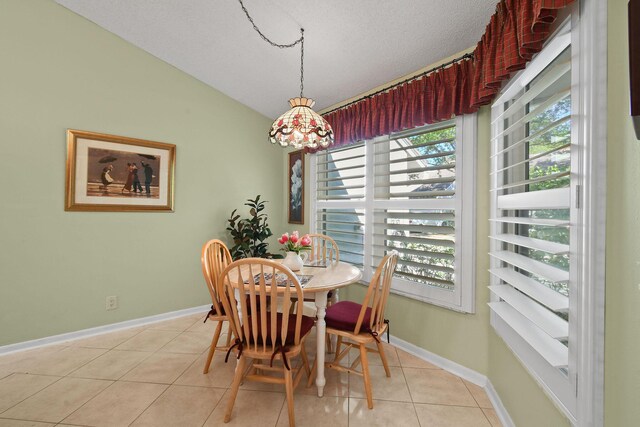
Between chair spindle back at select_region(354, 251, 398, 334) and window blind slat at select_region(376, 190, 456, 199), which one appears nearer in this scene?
chair spindle back at select_region(354, 251, 398, 334)

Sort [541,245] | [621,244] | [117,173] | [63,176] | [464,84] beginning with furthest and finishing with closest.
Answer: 1. [117,173]
2. [63,176]
3. [464,84]
4. [541,245]
5. [621,244]

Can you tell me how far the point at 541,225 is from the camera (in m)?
1.22

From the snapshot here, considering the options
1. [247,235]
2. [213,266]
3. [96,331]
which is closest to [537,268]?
[213,266]

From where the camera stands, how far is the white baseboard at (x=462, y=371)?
163 cm

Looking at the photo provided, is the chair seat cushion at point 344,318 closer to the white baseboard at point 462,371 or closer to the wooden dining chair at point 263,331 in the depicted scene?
the wooden dining chair at point 263,331

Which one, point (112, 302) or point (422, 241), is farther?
point (112, 302)

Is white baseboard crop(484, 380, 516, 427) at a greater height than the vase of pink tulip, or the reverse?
the vase of pink tulip

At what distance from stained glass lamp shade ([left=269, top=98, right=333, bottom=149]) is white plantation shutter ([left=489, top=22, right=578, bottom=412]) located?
3.65ft

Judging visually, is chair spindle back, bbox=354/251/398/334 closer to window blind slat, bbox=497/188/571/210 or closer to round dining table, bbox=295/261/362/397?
round dining table, bbox=295/261/362/397

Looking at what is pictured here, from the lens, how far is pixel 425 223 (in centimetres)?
236

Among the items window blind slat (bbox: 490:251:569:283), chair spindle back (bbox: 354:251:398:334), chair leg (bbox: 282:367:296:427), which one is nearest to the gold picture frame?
chair spindle back (bbox: 354:251:398:334)

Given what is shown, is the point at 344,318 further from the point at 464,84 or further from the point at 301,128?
the point at 464,84

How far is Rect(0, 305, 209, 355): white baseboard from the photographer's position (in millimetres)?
2334

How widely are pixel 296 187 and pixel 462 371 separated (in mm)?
2689
